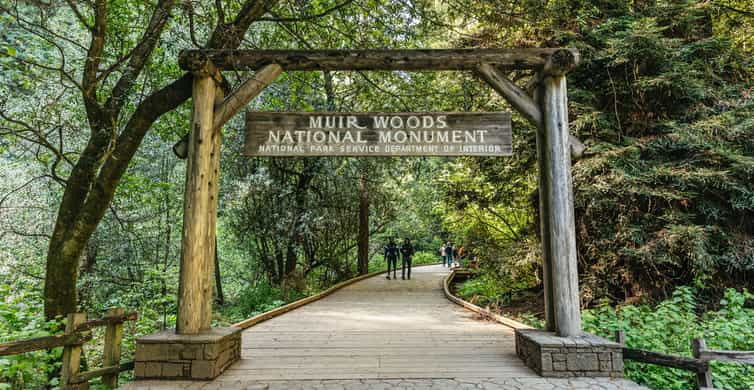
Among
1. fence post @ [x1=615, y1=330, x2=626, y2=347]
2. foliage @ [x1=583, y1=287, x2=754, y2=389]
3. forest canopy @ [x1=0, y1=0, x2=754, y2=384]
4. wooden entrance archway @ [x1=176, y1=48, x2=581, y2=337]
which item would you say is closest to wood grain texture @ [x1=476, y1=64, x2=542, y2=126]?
wooden entrance archway @ [x1=176, y1=48, x2=581, y2=337]

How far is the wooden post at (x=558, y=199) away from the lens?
385cm

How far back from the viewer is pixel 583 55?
681 centimetres

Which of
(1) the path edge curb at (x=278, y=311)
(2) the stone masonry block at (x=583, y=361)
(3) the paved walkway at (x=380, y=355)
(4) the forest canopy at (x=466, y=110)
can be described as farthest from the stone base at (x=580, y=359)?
(1) the path edge curb at (x=278, y=311)

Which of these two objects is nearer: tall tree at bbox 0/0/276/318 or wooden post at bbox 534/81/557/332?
wooden post at bbox 534/81/557/332

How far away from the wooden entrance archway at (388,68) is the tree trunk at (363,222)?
7436 millimetres

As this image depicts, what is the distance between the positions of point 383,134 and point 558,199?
201cm

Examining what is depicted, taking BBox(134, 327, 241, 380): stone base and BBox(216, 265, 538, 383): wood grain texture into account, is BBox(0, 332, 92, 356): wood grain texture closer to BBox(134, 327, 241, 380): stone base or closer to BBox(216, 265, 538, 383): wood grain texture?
BBox(134, 327, 241, 380): stone base

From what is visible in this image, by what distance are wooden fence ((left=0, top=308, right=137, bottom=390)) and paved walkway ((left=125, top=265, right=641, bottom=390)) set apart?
49cm

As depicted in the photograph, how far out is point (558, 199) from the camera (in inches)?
156

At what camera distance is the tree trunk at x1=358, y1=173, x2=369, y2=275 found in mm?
12117

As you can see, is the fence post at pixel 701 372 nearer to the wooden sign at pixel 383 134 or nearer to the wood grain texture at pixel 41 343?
the wooden sign at pixel 383 134

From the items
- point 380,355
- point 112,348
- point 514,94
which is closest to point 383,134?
point 514,94

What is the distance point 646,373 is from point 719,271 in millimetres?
3112

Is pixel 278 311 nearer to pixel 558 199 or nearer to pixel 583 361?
pixel 583 361
